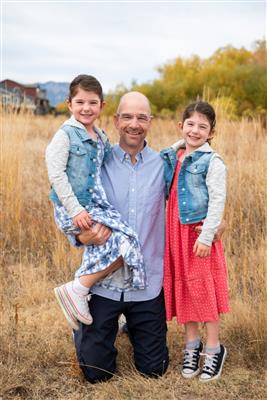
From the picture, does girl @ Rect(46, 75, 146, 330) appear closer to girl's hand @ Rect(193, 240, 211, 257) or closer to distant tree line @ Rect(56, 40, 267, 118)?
girl's hand @ Rect(193, 240, 211, 257)

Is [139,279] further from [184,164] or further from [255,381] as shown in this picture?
[255,381]

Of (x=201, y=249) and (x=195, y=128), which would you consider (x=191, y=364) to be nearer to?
(x=201, y=249)

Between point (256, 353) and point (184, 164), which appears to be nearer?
point (184, 164)

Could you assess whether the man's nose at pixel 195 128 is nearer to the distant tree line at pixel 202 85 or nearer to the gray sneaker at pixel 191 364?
the gray sneaker at pixel 191 364

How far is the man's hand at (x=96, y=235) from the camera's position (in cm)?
280

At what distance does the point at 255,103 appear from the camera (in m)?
17.1

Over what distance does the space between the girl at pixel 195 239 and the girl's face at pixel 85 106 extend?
0.45m

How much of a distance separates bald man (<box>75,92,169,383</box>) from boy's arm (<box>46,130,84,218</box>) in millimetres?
285

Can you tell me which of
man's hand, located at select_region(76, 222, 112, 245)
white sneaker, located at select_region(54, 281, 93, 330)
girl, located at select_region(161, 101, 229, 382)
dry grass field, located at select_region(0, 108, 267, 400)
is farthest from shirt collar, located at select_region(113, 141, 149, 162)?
dry grass field, located at select_region(0, 108, 267, 400)

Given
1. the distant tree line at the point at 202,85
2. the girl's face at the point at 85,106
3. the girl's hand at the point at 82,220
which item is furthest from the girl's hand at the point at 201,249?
the distant tree line at the point at 202,85

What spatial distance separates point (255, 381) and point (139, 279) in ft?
2.71

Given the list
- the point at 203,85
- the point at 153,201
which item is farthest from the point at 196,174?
the point at 203,85

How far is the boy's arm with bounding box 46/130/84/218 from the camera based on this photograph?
107 inches

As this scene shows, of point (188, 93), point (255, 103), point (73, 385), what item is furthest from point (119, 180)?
point (188, 93)
